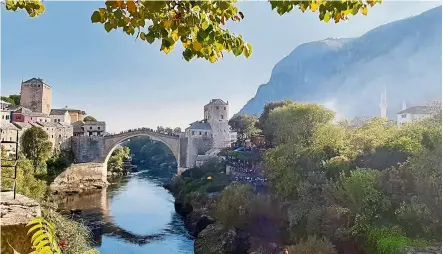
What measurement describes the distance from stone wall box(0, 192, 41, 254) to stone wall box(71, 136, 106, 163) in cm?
4159

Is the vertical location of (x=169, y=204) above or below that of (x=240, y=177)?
below

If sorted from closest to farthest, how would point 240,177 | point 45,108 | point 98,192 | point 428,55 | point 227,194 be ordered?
1. point 227,194
2. point 240,177
3. point 98,192
4. point 45,108
5. point 428,55

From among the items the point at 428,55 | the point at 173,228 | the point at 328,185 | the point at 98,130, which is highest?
the point at 428,55

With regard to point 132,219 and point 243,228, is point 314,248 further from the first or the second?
point 132,219

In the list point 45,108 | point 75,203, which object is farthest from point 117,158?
point 75,203

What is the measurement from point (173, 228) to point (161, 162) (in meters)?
40.7

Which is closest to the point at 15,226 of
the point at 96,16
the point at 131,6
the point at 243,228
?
the point at 96,16

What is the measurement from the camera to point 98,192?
A: 37656 mm

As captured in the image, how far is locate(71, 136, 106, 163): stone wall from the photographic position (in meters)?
46.5

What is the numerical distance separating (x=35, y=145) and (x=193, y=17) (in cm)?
3628

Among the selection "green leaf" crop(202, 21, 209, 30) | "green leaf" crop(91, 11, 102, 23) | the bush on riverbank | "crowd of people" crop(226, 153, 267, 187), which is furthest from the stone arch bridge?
"green leaf" crop(202, 21, 209, 30)

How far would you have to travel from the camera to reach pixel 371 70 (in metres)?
118

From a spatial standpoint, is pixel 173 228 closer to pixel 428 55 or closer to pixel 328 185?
pixel 328 185

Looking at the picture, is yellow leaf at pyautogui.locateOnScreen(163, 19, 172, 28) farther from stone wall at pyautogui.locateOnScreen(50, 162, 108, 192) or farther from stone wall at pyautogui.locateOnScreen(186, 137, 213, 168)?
stone wall at pyautogui.locateOnScreen(186, 137, 213, 168)
